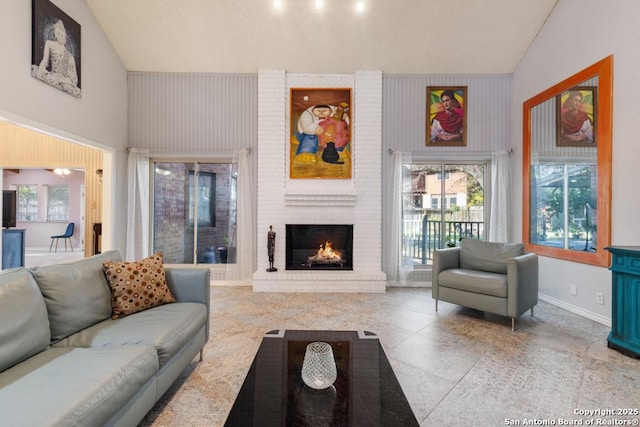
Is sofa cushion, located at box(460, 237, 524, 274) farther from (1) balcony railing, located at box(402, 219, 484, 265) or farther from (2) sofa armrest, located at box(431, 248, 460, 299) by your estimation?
(1) balcony railing, located at box(402, 219, 484, 265)

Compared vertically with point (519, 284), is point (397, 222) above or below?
above

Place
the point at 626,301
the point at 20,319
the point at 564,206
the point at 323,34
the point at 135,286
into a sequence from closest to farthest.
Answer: the point at 20,319 → the point at 135,286 → the point at 626,301 → the point at 564,206 → the point at 323,34

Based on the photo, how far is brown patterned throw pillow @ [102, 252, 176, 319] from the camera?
200 centimetres

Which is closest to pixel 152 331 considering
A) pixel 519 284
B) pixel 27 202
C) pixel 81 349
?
pixel 81 349

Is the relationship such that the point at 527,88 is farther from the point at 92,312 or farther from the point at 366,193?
the point at 92,312

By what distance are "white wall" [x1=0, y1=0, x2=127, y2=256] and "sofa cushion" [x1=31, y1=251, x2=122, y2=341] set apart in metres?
1.99

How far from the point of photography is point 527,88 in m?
4.21

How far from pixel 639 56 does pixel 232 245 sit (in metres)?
5.19

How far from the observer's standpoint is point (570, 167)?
11.6 ft

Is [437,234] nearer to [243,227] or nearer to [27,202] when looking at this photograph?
[243,227]

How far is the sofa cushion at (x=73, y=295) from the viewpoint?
168 cm

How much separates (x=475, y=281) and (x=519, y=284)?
388mm

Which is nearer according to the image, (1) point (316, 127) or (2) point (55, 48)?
(2) point (55, 48)

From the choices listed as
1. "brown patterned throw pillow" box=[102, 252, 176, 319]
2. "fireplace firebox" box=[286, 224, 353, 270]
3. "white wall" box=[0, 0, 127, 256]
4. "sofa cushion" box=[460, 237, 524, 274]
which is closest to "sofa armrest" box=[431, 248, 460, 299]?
"sofa cushion" box=[460, 237, 524, 274]
